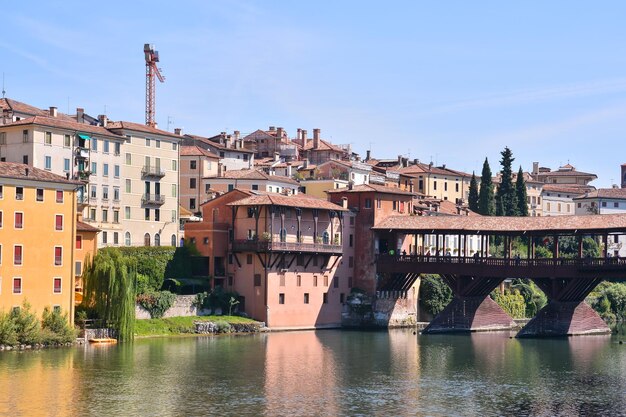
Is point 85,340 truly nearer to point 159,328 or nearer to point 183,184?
point 159,328

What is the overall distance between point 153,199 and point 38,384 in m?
46.3

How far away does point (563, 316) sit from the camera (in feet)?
274

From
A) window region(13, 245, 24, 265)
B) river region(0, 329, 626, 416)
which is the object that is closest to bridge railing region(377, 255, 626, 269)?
river region(0, 329, 626, 416)

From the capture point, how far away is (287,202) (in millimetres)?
85500

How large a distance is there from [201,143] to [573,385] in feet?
236

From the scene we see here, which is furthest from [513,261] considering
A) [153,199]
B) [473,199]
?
[473,199]

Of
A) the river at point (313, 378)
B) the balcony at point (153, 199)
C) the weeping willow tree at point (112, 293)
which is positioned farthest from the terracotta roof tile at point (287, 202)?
the weeping willow tree at point (112, 293)

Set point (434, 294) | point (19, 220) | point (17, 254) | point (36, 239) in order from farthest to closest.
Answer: point (434, 294) < point (36, 239) < point (19, 220) < point (17, 254)

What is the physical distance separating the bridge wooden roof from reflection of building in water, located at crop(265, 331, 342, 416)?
1551cm

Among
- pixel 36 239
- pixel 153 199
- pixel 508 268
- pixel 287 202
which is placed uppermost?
pixel 153 199

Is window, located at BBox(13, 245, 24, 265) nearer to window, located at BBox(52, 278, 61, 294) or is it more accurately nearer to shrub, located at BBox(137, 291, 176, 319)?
window, located at BBox(52, 278, 61, 294)

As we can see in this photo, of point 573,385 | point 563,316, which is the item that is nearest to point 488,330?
point 563,316

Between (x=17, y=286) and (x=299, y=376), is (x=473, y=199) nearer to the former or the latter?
(x=17, y=286)

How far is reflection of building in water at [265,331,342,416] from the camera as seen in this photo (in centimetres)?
4869
